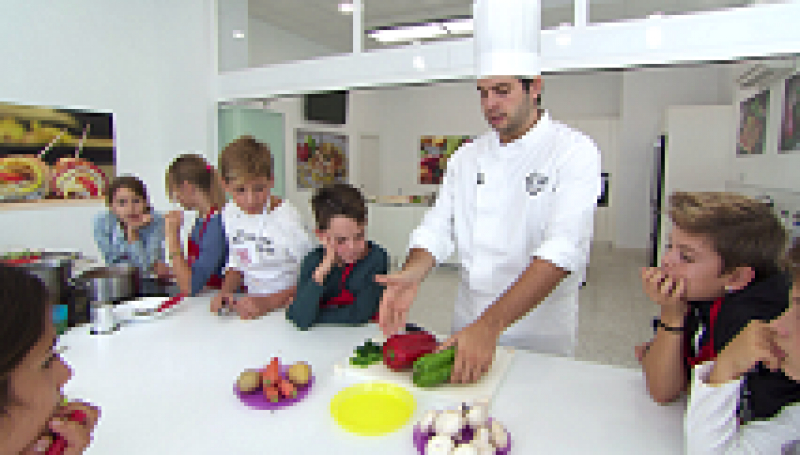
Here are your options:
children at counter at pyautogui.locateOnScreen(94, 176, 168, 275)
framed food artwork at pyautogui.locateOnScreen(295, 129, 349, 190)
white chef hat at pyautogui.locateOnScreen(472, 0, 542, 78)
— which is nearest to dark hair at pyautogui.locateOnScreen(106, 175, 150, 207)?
children at counter at pyautogui.locateOnScreen(94, 176, 168, 275)

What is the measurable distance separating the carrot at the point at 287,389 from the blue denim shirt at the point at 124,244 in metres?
1.53

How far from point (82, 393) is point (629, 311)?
3966 millimetres

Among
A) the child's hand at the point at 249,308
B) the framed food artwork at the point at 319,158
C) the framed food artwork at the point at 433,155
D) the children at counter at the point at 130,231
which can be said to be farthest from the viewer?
the framed food artwork at the point at 433,155

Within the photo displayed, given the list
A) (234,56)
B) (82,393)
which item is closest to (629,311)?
(234,56)

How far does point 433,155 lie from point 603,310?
197 inches

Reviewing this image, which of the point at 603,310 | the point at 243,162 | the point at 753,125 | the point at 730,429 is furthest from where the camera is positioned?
the point at 603,310

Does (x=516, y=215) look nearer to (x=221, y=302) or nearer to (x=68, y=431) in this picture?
(x=221, y=302)

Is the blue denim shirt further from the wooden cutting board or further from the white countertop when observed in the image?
the wooden cutting board

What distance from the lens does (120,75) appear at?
337 centimetres

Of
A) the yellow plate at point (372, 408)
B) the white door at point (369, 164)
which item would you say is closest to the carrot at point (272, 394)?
the yellow plate at point (372, 408)

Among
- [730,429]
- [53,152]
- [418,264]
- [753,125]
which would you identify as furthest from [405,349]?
[753,125]

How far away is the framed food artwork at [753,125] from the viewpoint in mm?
3350

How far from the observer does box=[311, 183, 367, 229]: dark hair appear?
1.41 metres

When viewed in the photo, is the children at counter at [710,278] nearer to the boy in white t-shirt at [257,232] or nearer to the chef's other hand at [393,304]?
the chef's other hand at [393,304]
